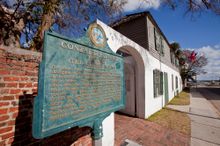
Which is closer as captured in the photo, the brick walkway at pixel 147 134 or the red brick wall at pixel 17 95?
the red brick wall at pixel 17 95

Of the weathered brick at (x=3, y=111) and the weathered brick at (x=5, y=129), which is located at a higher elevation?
the weathered brick at (x=3, y=111)

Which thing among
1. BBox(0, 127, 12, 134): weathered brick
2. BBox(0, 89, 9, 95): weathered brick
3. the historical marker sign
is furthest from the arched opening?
BBox(0, 127, 12, 134): weathered brick

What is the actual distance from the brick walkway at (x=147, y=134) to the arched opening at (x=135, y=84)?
732 millimetres

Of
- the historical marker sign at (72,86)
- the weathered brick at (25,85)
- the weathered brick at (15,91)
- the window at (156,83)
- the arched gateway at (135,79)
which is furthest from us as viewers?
the window at (156,83)

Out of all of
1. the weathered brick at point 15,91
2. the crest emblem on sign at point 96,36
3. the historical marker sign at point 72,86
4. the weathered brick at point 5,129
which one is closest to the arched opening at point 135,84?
the crest emblem on sign at point 96,36

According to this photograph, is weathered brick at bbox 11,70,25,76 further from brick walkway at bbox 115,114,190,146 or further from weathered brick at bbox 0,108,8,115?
brick walkway at bbox 115,114,190,146

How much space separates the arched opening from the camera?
18.8ft

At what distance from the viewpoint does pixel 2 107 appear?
5.47 ft

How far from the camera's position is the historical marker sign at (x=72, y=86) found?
1272mm

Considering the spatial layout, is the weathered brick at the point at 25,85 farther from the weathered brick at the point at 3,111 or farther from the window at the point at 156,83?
the window at the point at 156,83

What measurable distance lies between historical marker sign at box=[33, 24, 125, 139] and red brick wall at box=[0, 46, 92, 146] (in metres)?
0.81

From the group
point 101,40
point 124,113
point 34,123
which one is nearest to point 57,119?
point 34,123

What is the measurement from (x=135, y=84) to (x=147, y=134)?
2361 mm

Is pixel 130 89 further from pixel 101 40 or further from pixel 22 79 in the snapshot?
pixel 22 79
